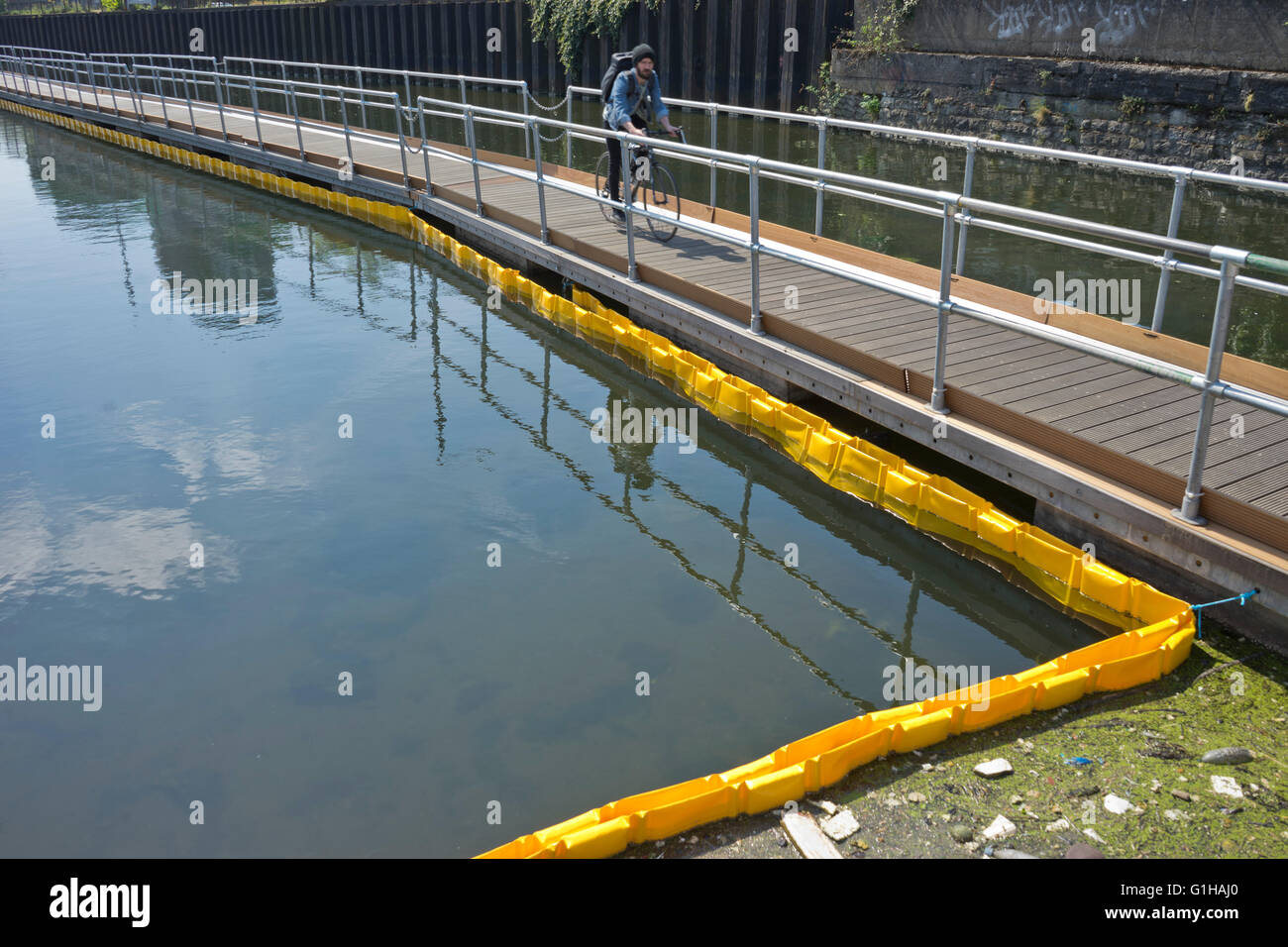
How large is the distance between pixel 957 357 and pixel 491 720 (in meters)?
3.60

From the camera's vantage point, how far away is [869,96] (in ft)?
67.9

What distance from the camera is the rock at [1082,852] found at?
3.47m

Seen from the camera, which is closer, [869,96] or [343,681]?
[343,681]

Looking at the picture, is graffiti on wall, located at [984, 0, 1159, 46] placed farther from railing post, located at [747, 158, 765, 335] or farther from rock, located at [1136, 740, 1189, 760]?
rock, located at [1136, 740, 1189, 760]

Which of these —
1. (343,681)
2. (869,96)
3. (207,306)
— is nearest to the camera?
(343,681)

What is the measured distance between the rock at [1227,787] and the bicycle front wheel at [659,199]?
22.8ft

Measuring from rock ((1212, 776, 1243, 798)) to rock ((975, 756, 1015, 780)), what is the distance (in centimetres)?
72

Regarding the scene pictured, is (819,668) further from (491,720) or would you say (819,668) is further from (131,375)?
(131,375)

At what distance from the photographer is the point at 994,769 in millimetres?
3951

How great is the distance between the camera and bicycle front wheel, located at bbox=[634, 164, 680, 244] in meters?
9.80

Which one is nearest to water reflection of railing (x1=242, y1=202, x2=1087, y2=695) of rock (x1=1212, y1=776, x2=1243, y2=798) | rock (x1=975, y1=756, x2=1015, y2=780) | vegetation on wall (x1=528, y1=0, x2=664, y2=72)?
rock (x1=975, y1=756, x2=1015, y2=780)

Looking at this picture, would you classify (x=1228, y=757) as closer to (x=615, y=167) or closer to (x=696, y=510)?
(x=696, y=510)

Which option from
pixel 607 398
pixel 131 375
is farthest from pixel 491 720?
pixel 131 375
